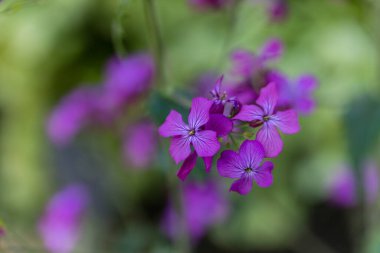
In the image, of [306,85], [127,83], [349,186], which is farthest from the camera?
[349,186]

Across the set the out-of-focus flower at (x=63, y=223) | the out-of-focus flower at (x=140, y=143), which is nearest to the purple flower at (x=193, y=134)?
the out-of-focus flower at (x=140, y=143)

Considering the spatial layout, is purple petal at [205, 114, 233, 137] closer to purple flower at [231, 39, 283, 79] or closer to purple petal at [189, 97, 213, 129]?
purple petal at [189, 97, 213, 129]

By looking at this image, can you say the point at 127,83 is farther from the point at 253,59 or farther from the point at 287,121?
the point at 287,121

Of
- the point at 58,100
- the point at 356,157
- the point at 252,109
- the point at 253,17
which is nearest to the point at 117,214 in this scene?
the point at 58,100

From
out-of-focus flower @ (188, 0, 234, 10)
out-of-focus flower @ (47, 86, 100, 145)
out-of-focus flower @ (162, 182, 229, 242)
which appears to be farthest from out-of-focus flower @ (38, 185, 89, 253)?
out-of-focus flower @ (188, 0, 234, 10)

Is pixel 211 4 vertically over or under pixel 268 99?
over

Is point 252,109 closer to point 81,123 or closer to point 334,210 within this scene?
point 81,123

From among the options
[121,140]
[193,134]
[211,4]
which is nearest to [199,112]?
[193,134]
